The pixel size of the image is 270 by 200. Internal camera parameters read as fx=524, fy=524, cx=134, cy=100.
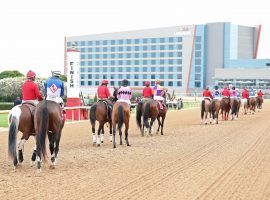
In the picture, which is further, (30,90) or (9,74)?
(9,74)

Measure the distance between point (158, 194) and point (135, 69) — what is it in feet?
381

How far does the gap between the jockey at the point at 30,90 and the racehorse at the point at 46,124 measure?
67 centimetres

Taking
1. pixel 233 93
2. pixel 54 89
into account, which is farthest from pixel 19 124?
pixel 233 93

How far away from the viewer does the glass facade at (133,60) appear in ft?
396

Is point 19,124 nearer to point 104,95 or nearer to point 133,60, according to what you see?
point 104,95

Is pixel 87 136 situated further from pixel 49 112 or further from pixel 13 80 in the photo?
pixel 13 80

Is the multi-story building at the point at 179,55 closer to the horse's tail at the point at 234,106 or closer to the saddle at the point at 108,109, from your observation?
the horse's tail at the point at 234,106

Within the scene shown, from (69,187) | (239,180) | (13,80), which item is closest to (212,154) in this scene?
(239,180)

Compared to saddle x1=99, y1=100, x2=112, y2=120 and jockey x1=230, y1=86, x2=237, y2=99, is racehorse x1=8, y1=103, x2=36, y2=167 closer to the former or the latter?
saddle x1=99, y1=100, x2=112, y2=120

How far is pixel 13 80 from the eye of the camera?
51.7 m

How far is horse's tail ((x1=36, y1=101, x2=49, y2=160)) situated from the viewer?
10789 millimetres

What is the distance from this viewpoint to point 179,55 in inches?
4712

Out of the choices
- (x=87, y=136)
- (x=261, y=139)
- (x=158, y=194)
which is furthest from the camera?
(x=87, y=136)

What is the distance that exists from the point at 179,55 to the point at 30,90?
358 feet
